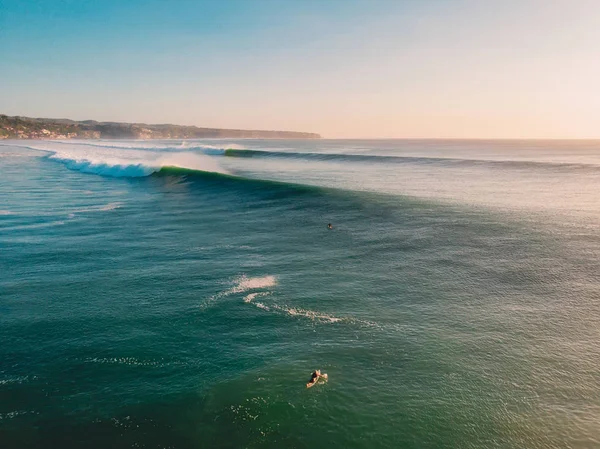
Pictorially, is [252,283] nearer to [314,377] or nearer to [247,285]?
[247,285]

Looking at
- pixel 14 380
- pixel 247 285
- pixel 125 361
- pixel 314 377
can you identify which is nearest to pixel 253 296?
pixel 247 285

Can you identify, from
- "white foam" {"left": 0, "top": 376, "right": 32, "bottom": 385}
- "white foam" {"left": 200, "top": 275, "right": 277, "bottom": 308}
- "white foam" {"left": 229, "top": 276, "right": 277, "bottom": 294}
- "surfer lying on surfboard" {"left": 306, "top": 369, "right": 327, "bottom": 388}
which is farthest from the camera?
"white foam" {"left": 229, "top": 276, "right": 277, "bottom": 294}

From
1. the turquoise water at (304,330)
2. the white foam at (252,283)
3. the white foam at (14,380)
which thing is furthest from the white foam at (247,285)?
the white foam at (14,380)

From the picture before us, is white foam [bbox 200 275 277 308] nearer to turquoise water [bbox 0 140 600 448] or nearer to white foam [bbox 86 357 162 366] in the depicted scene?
turquoise water [bbox 0 140 600 448]

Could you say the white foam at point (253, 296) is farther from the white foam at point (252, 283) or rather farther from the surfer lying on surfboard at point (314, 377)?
Answer: the surfer lying on surfboard at point (314, 377)

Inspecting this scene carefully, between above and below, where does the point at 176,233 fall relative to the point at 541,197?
below

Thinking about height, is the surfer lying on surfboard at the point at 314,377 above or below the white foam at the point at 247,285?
below

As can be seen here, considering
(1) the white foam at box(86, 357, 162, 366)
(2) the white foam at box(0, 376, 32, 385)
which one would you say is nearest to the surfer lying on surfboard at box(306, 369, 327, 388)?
(1) the white foam at box(86, 357, 162, 366)

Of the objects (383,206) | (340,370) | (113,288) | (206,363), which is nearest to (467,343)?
(340,370)

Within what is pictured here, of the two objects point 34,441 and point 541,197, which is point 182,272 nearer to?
point 34,441
